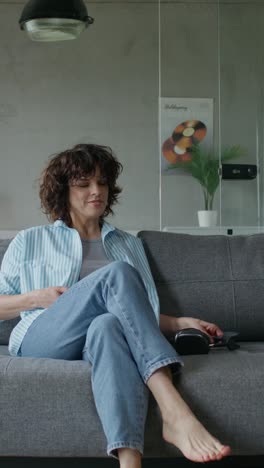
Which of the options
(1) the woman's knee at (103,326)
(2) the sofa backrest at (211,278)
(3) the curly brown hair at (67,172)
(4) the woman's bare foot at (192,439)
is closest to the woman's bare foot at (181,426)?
(4) the woman's bare foot at (192,439)

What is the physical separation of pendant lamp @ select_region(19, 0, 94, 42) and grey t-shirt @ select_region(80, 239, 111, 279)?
4.65ft

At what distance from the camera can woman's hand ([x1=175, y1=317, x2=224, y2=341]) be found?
261 cm

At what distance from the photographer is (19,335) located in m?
2.51

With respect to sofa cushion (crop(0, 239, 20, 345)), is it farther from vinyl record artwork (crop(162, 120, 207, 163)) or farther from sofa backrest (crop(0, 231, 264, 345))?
vinyl record artwork (crop(162, 120, 207, 163))

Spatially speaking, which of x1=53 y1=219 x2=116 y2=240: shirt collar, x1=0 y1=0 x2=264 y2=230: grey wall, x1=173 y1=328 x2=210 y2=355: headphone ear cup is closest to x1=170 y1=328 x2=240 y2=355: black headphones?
x1=173 y1=328 x2=210 y2=355: headphone ear cup

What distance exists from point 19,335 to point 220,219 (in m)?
3.93

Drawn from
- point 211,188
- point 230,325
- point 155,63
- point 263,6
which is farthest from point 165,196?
point 230,325

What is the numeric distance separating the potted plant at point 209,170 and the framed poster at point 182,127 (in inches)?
3.9

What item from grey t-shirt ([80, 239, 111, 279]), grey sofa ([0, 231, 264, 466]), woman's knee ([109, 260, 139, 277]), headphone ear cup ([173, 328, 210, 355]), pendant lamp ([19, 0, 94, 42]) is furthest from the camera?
pendant lamp ([19, 0, 94, 42])

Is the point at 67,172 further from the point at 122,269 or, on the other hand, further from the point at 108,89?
the point at 108,89

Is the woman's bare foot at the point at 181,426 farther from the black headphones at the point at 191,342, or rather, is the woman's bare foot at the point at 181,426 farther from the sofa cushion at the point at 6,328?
the sofa cushion at the point at 6,328

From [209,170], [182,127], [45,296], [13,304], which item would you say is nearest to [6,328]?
[13,304]

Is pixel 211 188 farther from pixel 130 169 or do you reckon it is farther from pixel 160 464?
pixel 160 464

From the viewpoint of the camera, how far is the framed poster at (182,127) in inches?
257
